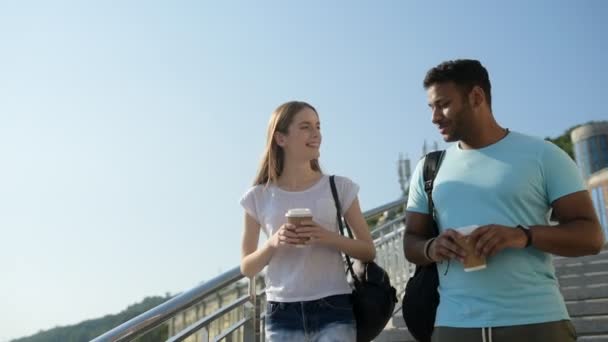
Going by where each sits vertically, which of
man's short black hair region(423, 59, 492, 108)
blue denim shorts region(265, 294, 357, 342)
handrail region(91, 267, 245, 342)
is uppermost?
man's short black hair region(423, 59, 492, 108)

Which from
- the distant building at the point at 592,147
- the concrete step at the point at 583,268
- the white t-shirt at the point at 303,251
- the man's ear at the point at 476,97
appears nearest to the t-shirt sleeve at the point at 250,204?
Answer: the white t-shirt at the point at 303,251

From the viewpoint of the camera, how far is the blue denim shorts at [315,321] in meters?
2.38

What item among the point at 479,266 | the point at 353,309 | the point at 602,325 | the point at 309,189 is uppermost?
the point at 309,189

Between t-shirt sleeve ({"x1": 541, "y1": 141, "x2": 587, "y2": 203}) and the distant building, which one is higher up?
t-shirt sleeve ({"x1": 541, "y1": 141, "x2": 587, "y2": 203})

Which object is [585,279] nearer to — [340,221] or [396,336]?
[396,336]

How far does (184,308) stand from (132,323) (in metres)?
0.46

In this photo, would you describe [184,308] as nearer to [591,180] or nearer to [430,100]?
[430,100]

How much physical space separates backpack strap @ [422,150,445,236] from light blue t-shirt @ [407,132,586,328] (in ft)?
0.31

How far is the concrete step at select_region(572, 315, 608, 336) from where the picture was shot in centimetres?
465

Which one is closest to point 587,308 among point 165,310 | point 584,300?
point 584,300

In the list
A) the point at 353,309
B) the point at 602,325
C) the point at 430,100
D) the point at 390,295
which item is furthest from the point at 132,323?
the point at 602,325

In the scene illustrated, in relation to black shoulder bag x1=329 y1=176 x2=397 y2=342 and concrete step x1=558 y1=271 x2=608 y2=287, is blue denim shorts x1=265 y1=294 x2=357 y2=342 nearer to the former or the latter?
black shoulder bag x1=329 y1=176 x2=397 y2=342

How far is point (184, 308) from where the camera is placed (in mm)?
2635

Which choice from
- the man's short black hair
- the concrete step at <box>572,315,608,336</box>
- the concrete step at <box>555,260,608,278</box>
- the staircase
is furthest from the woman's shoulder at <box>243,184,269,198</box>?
the concrete step at <box>555,260,608,278</box>
